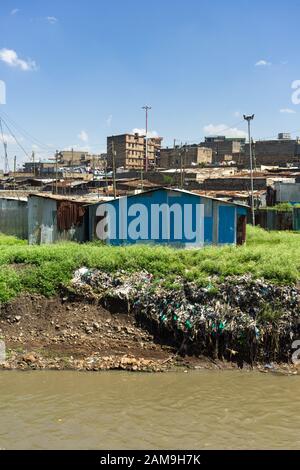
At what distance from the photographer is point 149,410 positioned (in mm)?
7680

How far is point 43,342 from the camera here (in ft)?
32.6

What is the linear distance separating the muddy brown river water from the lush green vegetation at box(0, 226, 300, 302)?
2.30 m

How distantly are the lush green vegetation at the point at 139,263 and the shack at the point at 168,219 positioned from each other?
6.35ft

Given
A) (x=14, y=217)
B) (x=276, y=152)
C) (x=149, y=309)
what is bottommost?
(x=149, y=309)

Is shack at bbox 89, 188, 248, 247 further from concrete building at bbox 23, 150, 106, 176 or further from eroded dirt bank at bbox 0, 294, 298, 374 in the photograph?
concrete building at bbox 23, 150, 106, 176

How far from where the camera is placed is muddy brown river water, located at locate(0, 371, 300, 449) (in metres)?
6.77

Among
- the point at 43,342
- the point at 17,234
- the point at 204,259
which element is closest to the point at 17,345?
the point at 43,342

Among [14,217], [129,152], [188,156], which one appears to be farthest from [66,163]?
[14,217]

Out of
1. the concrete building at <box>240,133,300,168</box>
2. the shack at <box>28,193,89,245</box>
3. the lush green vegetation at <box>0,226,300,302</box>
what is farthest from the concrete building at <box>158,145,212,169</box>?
the lush green vegetation at <box>0,226,300,302</box>

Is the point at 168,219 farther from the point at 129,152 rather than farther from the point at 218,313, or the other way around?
the point at 129,152

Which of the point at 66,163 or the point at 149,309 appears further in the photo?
the point at 66,163

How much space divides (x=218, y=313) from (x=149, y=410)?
9.11 ft

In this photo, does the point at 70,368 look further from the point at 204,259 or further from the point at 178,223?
the point at 178,223

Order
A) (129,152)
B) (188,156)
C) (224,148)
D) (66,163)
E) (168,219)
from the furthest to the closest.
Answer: (66,163) < (129,152) < (224,148) < (188,156) < (168,219)
